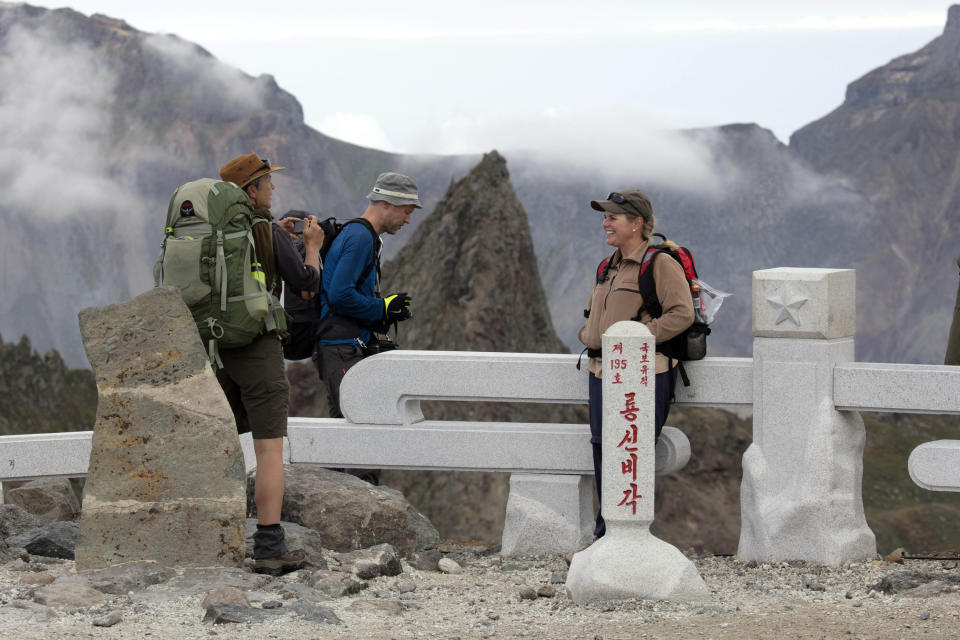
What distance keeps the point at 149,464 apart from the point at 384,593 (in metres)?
1.44

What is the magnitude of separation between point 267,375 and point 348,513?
136cm

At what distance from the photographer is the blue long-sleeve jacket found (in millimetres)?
7516

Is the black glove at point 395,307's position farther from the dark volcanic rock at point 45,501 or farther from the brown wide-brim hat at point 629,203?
the dark volcanic rock at point 45,501

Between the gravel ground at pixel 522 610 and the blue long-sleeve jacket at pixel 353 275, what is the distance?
5.27 ft

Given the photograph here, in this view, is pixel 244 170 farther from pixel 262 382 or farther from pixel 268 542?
pixel 268 542

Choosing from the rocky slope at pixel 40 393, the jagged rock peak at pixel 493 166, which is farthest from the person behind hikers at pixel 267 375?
the jagged rock peak at pixel 493 166

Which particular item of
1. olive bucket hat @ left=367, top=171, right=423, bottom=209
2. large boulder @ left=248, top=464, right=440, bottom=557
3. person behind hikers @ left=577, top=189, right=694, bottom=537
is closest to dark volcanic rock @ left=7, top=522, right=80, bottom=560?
large boulder @ left=248, top=464, right=440, bottom=557

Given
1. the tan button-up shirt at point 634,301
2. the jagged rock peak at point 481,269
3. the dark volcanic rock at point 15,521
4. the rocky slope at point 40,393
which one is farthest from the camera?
the jagged rock peak at point 481,269

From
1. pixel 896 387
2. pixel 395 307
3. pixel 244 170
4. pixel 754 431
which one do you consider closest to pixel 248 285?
pixel 244 170

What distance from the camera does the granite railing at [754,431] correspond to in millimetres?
7434

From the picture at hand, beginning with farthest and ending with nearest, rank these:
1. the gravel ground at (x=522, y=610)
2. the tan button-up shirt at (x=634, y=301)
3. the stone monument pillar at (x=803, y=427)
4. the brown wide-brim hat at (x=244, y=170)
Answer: the stone monument pillar at (x=803, y=427), the tan button-up shirt at (x=634, y=301), the brown wide-brim hat at (x=244, y=170), the gravel ground at (x=522, y=610)

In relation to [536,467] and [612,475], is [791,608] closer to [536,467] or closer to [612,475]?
[612,475]

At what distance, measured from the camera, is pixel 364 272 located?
760cm

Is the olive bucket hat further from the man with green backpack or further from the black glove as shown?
the man with green backpack
